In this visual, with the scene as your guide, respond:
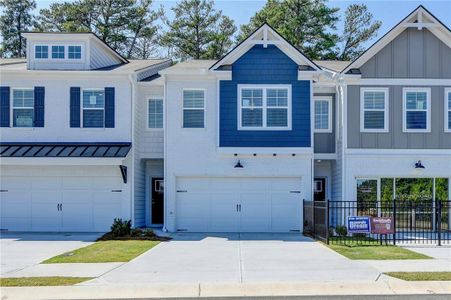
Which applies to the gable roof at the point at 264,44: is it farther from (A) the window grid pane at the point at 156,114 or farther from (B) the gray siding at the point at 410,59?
(A) the window grid pane at the point at 156,114

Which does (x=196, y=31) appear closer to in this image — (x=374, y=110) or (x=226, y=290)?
(x=374, y=110)

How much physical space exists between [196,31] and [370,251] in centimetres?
2979

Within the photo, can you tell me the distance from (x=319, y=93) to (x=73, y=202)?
10.8 meters

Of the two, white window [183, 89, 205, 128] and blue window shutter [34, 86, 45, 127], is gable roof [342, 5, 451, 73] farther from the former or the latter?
blue window shutter [34, 86, 45, 127]

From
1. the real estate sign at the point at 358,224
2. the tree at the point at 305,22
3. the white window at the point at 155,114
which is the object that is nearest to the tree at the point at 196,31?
the tree at the point at 305,22

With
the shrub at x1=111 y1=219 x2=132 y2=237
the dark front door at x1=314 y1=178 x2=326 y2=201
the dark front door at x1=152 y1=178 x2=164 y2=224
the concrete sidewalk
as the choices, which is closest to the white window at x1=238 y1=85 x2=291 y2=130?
the dark front door at x1=314 y1=178 x2=326 y2=201

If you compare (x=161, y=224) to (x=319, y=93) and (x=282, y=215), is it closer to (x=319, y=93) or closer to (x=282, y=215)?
(x=282, y=215)

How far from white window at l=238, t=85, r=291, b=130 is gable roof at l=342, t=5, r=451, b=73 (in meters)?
2.61

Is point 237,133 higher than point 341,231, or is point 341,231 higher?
point 237,133

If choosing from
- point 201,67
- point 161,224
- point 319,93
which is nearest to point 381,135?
point 319,93

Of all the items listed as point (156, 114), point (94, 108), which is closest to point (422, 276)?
point (156, 114)

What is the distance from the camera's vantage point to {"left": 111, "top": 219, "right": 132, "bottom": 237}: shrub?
61.9 ft

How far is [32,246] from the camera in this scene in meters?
16.2

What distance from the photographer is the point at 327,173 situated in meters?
22.9
